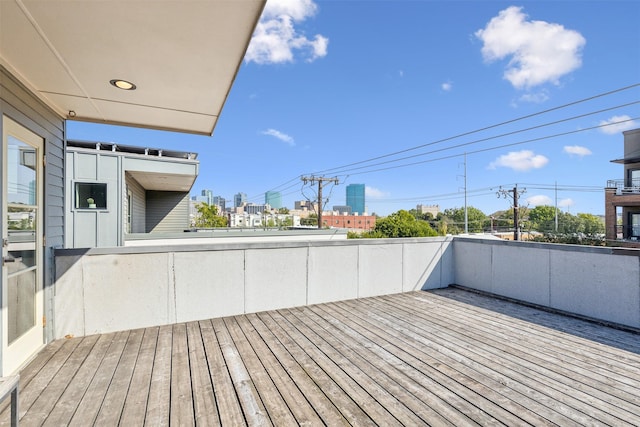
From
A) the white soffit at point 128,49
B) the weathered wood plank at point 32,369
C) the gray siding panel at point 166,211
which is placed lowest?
the weathered wood plank at point 32,369

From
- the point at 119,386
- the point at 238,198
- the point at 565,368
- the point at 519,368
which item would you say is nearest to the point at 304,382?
the point at 119,386

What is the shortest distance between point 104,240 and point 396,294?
6.33m

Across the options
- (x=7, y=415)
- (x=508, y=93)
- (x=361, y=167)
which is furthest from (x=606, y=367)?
(x=361, y=167)

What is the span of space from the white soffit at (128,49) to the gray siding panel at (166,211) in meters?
9.97

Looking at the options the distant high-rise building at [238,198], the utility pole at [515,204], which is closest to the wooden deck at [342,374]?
the utility pole at [515,204]

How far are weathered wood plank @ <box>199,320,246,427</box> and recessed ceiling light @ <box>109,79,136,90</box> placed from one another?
2.46m

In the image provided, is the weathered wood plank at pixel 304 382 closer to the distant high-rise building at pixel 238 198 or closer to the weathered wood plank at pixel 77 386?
the weathered wood plank at pixel 77 386

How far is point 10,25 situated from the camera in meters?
1.64

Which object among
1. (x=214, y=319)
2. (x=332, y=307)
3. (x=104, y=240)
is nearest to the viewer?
(x=214, y=319)

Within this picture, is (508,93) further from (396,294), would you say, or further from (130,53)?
(130,53)

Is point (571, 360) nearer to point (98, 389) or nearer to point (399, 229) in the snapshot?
point (98, 389)

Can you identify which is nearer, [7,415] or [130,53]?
[7,415]

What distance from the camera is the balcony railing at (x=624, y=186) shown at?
1703 centimetres

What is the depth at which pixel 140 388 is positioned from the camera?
2092 mm
